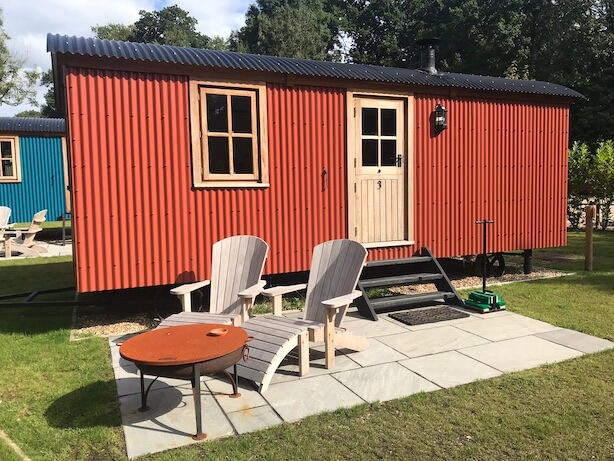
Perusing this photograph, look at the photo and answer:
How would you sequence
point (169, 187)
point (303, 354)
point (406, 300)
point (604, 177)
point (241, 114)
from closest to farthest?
point (303, 354) < point (169, 187) < point (241, 114) < point (406, 300) < point (604, 177)

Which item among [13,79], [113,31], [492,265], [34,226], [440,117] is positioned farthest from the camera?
[113,31]

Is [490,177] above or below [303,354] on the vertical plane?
above

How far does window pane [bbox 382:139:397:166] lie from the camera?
6531 millimetres

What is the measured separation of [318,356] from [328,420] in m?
1.21

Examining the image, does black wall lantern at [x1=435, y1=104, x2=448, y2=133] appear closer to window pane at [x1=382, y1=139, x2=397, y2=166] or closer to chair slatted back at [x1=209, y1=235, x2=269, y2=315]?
window pane at [x1=382, y1=139, x2=397, y2=166]

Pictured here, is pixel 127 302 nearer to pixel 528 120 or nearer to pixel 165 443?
pixel 165 443

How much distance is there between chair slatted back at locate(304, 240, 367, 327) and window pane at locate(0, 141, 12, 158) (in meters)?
13.1

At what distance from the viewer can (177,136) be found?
Answer: 5.38m

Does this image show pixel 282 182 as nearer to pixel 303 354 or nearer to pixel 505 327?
pixel 303 354

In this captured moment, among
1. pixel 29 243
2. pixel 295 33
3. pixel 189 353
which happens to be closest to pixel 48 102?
pixel 295 33

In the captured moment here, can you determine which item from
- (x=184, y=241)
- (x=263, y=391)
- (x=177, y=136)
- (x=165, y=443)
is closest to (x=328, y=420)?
(x=263, y=391)

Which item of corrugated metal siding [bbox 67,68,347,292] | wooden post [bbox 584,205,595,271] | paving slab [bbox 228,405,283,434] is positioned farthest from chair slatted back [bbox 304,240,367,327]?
wooden post [bbox 584,205,595,271]

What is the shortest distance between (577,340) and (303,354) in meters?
2.57

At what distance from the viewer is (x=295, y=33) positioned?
35.2 metres
